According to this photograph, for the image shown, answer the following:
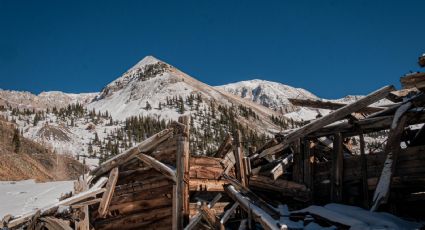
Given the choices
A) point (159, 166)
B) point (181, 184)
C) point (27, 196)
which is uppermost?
point (159, 166)

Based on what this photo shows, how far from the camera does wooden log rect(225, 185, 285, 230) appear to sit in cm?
895

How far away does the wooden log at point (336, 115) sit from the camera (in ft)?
32.8

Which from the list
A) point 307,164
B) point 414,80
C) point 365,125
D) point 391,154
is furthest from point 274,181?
point 414,80

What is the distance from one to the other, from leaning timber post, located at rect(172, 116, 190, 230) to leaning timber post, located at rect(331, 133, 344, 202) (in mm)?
3928

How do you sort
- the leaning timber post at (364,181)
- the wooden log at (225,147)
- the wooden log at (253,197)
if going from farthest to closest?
1. the wooden log at (225,147)
2. the wooden log at (253,197)
3. the leaning timber post at (364,181)

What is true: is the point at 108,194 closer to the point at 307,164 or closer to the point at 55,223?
the point at 55,223

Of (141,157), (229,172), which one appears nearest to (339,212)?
(229,172)

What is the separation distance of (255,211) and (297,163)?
2.25 metres

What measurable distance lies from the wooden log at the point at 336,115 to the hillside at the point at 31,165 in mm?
46320

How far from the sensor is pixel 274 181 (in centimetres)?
1145

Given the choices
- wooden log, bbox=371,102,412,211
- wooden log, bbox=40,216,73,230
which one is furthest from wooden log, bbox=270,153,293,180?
wooden log, bbox=40,216,73,230

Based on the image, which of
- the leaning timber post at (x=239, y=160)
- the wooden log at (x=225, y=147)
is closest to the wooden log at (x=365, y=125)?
the leaning timber post at (x=239, y=160)

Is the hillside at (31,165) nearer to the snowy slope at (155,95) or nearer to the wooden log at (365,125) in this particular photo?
the wooden log at (365,125)

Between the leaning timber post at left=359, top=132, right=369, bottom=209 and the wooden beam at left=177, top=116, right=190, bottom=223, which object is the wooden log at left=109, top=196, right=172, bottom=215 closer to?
the wooden beam at left=177, top=116, right=190, bottom=223
